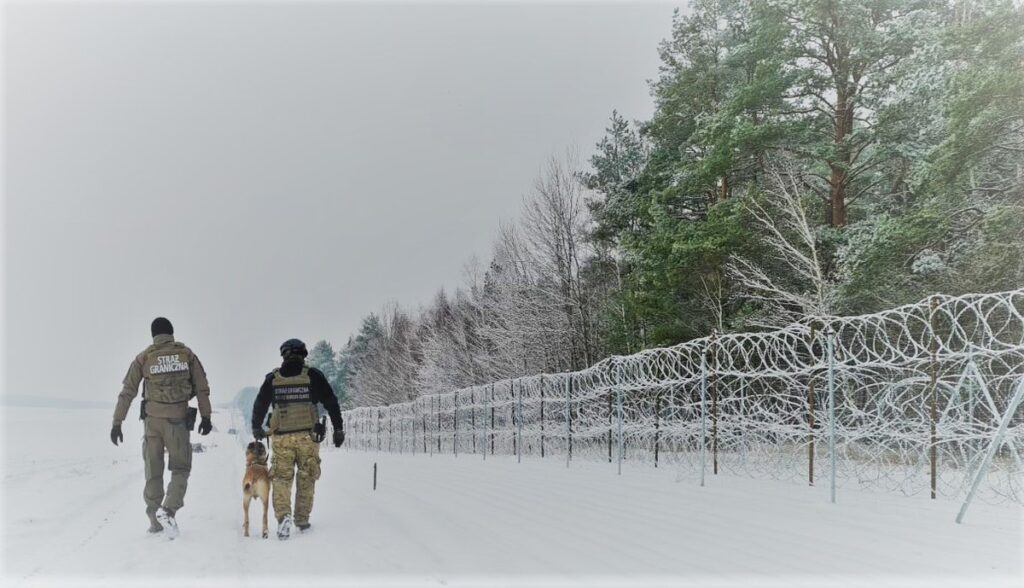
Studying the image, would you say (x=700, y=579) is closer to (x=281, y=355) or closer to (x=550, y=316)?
(x=281, y=355)

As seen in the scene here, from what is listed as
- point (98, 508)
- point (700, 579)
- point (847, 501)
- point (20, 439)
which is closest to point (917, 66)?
point (847, 501)

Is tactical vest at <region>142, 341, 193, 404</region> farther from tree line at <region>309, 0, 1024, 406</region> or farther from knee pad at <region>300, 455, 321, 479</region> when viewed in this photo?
tree line at <region>309, 0, 1024, 406</region>

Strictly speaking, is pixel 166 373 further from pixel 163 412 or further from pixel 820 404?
pixel 820 404

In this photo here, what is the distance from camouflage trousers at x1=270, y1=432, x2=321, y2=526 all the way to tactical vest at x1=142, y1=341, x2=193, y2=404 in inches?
37.2

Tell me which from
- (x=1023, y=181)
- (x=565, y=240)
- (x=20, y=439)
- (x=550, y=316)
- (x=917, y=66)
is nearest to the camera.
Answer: (x=1023, y=181)

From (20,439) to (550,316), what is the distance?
19974 millimetres

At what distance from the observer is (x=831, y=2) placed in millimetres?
16812

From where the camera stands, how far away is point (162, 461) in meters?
5.95

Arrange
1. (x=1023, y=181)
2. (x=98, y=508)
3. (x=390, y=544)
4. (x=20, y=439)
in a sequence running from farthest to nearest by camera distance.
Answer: (x=20, y=439) → (x=1023, y=181) → (x=98, y=508) → (x=390, y=544)

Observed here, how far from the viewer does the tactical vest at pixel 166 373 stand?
238 inches

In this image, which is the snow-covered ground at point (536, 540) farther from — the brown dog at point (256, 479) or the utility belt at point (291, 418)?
the utility belt at point (291, 418)

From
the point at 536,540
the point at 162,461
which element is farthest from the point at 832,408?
the point at 162,461

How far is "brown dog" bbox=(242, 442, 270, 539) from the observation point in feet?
19.4

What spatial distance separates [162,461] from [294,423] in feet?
3.80
